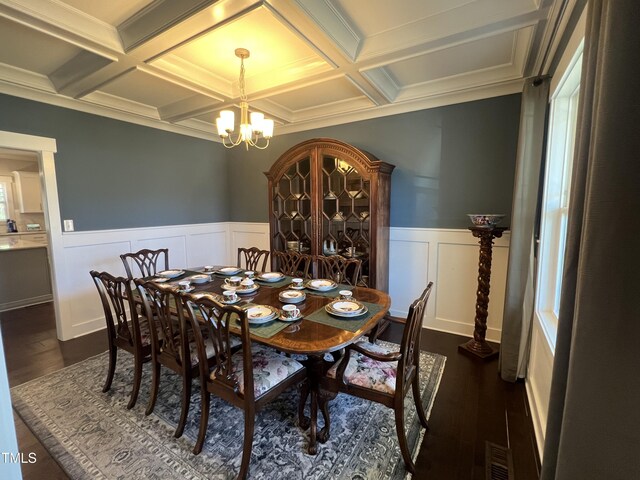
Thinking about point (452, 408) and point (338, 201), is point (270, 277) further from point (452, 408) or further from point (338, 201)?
point (452, 408)

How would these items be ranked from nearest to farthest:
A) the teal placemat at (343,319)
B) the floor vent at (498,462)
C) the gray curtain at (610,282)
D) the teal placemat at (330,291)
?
the gray curtain at (610,282)
the floor vent at (498,462)
the teal placemat at (343,319)
the teal placemat at (330,291)

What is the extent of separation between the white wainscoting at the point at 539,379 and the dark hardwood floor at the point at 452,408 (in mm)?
66

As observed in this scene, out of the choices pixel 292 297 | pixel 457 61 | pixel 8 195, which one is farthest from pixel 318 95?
pixel 8 195

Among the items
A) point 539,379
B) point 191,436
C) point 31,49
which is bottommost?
A: point 191,436

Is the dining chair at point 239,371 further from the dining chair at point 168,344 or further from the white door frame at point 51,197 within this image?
the white door frame at point 51,197

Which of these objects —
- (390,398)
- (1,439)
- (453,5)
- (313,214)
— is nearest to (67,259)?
(313,214)

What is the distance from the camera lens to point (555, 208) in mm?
2055

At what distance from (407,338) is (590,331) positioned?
767 mm

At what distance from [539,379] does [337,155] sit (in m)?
2.45

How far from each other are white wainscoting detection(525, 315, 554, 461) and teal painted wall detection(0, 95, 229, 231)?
4126 mm

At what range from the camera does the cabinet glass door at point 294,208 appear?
337 cm

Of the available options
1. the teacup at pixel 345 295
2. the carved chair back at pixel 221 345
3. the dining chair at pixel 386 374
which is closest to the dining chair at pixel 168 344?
the carved chair back at pixel 221 345

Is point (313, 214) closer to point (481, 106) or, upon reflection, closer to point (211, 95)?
point (211, 95)

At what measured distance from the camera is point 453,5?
179cm
